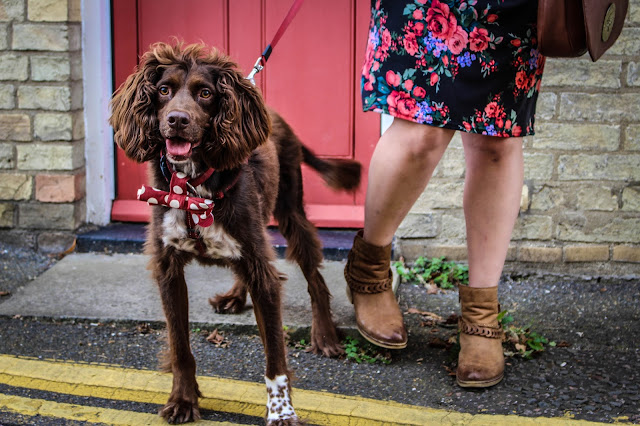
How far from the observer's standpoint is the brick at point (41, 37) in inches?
177

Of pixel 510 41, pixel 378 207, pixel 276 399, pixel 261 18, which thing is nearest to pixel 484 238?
pixel 378 207

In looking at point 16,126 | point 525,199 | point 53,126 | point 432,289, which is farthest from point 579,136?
point 16,126

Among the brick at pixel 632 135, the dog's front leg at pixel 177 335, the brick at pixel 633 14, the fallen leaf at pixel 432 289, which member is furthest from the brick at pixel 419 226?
the dog's front leg at pixel 177 335

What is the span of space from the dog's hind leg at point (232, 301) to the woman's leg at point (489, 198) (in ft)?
3.64

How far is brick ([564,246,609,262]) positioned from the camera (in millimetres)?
4398

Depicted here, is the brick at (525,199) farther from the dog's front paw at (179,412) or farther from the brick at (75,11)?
the brick at (75,11)

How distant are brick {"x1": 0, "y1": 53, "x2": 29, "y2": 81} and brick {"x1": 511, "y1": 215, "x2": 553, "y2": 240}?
289cm

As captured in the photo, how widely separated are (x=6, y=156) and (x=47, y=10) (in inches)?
34.3

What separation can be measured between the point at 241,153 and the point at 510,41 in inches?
41.1

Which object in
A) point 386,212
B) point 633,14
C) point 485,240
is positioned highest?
point 633,14

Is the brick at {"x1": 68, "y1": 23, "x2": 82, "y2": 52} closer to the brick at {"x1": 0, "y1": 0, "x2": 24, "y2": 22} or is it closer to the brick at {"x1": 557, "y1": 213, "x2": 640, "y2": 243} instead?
the brick at {"x1": 0, "y1": 0, "x2": 24, "y2": 22}

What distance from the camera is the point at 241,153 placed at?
251 centimetres

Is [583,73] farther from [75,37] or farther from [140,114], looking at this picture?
[75,37]

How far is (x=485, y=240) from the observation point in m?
3.14
